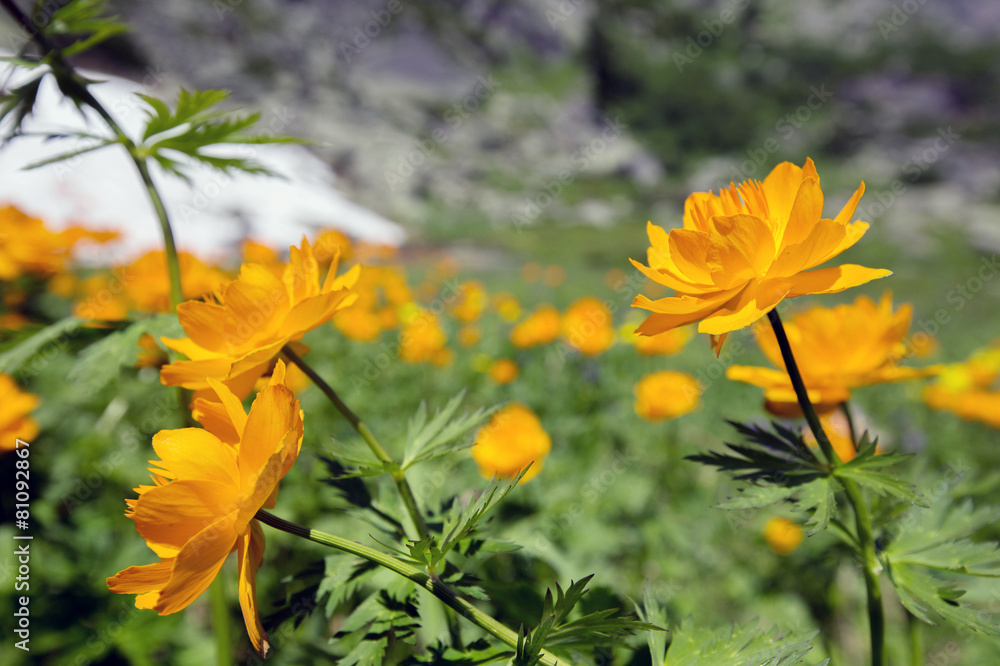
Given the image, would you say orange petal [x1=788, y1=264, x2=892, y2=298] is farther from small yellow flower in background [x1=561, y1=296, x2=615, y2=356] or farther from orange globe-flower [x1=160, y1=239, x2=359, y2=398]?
small yellow flower in background [x1=561, y1=296, x2=615, y2=356]

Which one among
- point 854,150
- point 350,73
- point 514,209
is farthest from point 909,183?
point 350,73

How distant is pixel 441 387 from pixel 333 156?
14.7 m

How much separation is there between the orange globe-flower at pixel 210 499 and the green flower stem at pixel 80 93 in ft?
1.55

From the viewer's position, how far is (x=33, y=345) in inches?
30.1

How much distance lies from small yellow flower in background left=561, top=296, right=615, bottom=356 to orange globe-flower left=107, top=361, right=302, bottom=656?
186cm

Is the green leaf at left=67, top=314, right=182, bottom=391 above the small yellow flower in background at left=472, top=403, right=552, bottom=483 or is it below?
above

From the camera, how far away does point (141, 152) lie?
0.78m

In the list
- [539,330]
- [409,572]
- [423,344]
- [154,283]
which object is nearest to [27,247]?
[154,283]

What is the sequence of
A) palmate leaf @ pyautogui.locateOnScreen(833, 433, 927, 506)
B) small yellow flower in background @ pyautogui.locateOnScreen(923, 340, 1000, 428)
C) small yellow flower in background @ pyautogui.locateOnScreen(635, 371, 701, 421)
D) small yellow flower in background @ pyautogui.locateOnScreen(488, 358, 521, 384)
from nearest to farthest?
1. palmate leaf @ pyautogui.locateOnScreen(833, 433, 927, 506)
2. small yellow flower in background @ pyautogui.locateOnScreen(635, 371, 701, 421)
3. small yellow flower in background @ pyautogui.locateOnScreen(923, 340, 1000, 428)
4. small yellow flower in background @ pyautogui.locateOnScreen(488, 358, 521, 384)

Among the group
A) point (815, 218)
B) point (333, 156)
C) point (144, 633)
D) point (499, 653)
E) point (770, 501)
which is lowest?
point (333, 156)

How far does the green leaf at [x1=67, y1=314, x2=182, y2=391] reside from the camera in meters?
0.72

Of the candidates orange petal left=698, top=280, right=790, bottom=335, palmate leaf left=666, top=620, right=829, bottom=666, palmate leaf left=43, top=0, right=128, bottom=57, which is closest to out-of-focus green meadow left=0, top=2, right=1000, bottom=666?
palmate leaf left=666, top=620, right=829, bottom=666

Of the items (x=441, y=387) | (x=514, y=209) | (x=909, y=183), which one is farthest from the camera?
(x=909, y=183)

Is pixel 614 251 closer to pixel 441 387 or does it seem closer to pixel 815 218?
pixel 441 387
